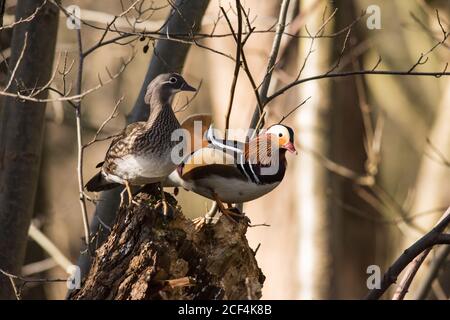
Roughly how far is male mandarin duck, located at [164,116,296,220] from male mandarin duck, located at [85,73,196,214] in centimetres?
15

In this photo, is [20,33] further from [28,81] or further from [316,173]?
[316,173]

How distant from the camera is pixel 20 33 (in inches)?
240

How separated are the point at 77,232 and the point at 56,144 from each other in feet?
4.75

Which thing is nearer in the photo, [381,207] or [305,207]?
[305,207]

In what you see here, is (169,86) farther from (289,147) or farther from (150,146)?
(289,147)

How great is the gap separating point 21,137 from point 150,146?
169cm

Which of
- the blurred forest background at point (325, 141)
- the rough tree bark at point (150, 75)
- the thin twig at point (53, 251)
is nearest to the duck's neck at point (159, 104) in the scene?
the rough tree bark at point (150, 75)

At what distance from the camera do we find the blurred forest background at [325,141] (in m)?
8.57

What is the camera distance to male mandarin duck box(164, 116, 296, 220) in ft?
15.0

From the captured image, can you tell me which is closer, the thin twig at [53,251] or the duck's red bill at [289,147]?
the duck's red bill at [289,147]

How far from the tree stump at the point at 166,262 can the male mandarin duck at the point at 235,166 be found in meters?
0.23

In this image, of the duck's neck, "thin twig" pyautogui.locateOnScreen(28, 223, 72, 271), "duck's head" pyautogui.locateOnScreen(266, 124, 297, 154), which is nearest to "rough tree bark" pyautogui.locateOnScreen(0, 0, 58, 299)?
"thin twig" pyautogui.locateOnScreen(28, 223, 72, 271)

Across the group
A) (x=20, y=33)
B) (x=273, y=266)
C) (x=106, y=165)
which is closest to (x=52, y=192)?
(x=273, y=266)

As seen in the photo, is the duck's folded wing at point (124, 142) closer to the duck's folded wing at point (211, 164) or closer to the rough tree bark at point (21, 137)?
the duck's folded wing at point (211, 164)
